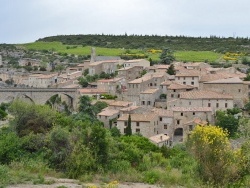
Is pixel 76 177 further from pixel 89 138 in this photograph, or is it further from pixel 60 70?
pixel 60 70

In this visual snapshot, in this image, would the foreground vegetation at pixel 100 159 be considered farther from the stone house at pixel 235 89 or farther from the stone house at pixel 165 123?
the stone house at pixel 235 89

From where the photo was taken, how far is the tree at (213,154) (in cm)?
1930

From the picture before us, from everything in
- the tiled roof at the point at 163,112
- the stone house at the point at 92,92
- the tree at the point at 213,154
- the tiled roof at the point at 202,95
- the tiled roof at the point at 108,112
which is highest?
the tree at the point at 213,154

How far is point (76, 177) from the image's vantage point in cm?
2538

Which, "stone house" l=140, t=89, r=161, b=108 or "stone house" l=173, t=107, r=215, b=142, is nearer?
"stone house" l=173, t=107, r=215, b=142

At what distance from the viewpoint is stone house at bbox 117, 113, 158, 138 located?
49.3m

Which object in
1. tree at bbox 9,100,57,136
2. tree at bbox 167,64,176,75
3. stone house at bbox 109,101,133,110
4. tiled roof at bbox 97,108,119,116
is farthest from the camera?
tree at bbox 167,64,176,75

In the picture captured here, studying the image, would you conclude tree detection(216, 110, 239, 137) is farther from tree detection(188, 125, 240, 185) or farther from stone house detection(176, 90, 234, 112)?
tree detection(188, 125, 240, 185)

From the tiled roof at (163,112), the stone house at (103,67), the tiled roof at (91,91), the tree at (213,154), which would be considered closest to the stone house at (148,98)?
the tiled roof at (163,112)

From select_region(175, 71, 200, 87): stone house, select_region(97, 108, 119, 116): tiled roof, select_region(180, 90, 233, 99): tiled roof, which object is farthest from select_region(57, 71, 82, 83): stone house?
select_region(180, 90, 233, 99): tiled roof

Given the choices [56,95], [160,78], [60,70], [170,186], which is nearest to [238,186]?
[170,186]

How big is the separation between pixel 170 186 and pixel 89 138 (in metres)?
5.47

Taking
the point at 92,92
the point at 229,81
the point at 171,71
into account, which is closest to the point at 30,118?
the point at 229,81

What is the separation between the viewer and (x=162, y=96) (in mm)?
60406
